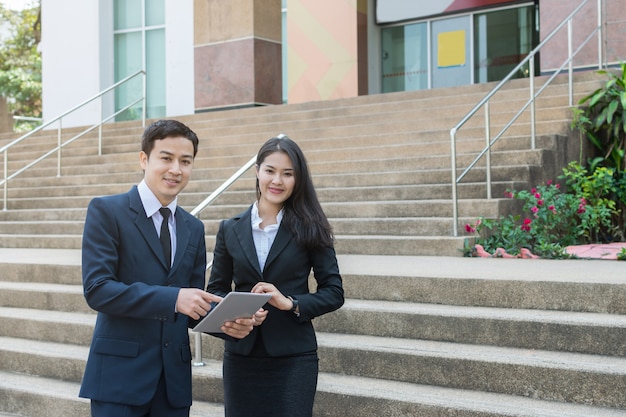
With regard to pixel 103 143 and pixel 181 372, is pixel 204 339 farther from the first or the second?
pixel 103 143

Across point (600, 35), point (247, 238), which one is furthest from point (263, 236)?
point (600, 35)

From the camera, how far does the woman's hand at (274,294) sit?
313 cm

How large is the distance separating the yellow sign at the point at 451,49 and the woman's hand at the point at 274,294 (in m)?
14.8

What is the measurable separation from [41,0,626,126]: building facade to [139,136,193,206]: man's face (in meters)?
9.71

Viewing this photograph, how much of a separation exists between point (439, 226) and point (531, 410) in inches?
137

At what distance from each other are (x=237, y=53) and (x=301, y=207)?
1184 cm

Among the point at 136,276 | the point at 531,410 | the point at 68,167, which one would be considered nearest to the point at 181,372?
the point at 136,276

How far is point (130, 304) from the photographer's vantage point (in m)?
2.80

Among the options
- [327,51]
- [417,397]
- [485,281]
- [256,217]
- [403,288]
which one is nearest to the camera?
[256,217]

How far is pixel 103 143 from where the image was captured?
13.7 meters

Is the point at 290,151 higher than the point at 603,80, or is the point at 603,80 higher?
the point at 603,80

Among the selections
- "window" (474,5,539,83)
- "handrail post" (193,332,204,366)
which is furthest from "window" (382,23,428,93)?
"handrail post" (193,332,204,366)

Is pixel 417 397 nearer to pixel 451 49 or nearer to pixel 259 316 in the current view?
pixel 259 316

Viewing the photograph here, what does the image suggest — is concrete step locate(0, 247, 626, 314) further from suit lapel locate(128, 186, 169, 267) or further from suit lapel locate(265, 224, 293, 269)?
suit lapel locate(128, 186, 169, 267)
